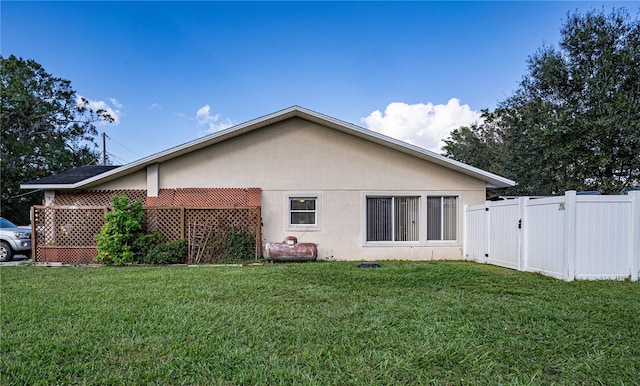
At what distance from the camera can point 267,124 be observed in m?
10.9

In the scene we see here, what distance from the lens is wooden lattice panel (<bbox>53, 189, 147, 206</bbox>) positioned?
10734mm

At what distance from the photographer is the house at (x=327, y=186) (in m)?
10.9

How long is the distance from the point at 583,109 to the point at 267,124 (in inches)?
570

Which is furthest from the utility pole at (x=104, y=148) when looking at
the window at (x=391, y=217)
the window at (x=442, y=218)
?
the window at (x=442, y=218)

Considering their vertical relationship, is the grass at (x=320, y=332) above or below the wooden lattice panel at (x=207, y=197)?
below

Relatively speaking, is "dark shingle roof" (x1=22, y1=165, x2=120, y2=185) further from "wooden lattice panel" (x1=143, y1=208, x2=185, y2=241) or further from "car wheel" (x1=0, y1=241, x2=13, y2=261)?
"wooden lattice panel" (x1=143, y1=208, x2=185, y2=241)

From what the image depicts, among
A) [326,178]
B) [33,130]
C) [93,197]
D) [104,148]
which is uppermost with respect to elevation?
[33,130]

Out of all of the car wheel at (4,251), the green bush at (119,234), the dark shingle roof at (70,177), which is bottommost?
the car wheel at (4,251)

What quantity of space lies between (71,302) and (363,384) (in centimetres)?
482

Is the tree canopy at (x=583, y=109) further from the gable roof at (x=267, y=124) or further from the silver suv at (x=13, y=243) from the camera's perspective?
the silver suv at (x=13, y=243)

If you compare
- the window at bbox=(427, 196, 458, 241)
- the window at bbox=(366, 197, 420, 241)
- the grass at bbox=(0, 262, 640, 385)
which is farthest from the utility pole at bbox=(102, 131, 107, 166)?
the window at bbox=(427, 196, 458, 241)

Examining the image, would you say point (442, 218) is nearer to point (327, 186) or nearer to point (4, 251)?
point (327, 186)

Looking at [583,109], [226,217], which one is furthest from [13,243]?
[583,109]

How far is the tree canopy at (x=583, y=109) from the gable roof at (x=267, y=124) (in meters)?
7.67
